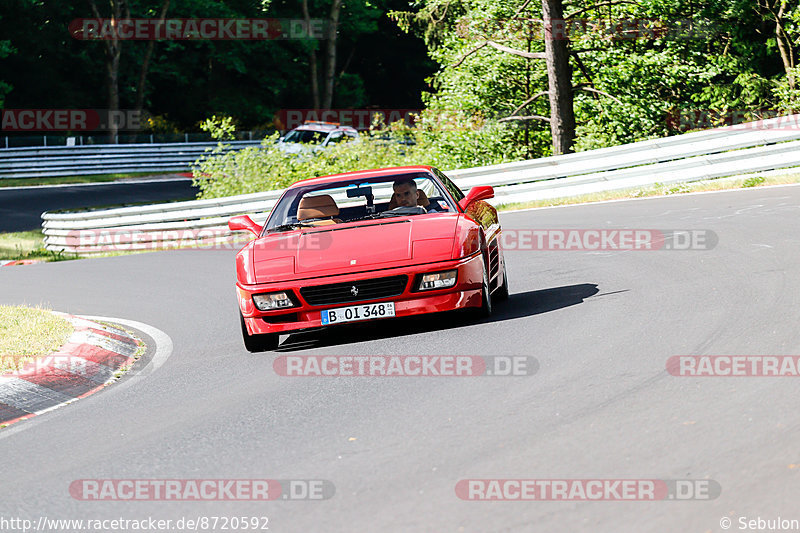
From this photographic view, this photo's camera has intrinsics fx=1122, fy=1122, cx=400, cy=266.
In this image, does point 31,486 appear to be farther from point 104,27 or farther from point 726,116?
A: point 104,27

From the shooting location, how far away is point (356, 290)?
8.53 metres

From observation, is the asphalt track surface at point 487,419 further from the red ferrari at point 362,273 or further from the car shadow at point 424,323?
the red ferrari at point 362,273

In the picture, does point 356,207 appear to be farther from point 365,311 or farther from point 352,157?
point 352,157

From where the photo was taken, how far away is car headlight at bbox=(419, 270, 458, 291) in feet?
28.0

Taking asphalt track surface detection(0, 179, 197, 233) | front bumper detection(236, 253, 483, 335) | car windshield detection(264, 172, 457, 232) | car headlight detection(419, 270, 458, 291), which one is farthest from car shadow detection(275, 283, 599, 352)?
asphalt track surface detection(0, 179, 197, 233)

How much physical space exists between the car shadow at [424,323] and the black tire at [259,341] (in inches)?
3.6

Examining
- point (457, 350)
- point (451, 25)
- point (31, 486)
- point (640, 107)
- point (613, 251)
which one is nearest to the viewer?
point (31, 486)

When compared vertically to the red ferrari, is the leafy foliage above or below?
above

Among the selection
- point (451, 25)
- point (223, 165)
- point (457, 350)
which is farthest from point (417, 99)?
point (457, 350)

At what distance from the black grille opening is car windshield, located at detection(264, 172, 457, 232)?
3.97 feet

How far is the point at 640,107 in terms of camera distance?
25141mm

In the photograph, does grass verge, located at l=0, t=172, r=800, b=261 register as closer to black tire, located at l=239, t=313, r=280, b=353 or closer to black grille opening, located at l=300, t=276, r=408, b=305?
black tire, located at l=239, t=313, r=280, b=353

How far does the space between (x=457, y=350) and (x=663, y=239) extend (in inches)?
224

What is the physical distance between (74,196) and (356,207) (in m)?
27.2
